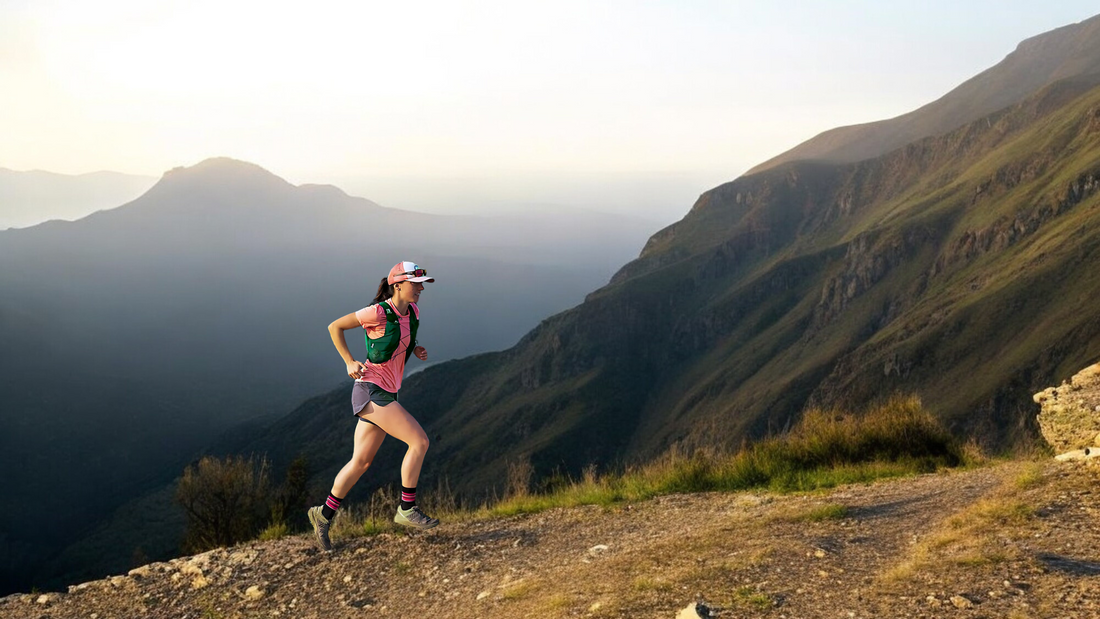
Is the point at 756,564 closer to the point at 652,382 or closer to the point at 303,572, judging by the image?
the point at 303,572

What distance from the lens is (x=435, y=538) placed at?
766 centimetres

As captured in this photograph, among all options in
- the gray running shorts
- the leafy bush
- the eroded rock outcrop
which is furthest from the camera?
the leafy bush

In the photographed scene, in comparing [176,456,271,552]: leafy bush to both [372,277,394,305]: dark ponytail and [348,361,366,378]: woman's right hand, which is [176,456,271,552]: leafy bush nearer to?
[348,361,366,378]: woman's right hand

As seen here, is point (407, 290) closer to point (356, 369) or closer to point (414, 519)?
point (356, 369)

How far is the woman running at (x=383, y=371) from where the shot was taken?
23.5 feet

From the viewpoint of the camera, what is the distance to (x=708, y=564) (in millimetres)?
5758

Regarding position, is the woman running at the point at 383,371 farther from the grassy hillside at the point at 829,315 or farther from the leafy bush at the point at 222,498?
the grassy hillside at the point at 829,315

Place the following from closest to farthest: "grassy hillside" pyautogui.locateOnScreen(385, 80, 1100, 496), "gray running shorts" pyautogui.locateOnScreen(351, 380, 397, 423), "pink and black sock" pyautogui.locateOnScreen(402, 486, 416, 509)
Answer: "gray running shorts" pyautogui.locateOnScreen(351, 380, 397, 423), "pink and black sock" pyautogui.locateOnScreen(402, 486, 416, 509), "grassy hillside" pyautogui.locateOnScreen(385, 80, 1100, 496)

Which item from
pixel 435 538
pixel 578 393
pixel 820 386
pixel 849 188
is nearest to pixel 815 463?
pixel 435 538

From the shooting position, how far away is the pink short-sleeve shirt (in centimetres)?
714

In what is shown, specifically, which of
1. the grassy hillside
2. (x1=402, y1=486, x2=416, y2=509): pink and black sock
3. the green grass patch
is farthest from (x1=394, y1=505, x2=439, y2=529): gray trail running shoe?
the grassy hillside

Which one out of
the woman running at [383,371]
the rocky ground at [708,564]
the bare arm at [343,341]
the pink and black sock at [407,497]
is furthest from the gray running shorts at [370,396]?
the rocky ground at [708,564]

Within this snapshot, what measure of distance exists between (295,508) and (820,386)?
6532 centimetres

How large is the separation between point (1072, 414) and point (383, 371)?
26.7ft
